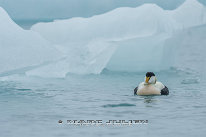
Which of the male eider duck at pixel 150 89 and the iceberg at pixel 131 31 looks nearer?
the male eider duck at pixel 150 89

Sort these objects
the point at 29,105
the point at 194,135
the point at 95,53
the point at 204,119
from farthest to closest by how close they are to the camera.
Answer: the point at 95,53 → the point at 29,105 → the point at 204,119 → the point at 194,135

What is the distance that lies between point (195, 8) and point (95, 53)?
15.9 ft

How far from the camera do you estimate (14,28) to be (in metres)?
12.8

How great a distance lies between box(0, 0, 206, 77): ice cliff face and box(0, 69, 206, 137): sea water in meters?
1.24

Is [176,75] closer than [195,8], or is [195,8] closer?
[176,75]

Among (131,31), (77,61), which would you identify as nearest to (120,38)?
(131,31)

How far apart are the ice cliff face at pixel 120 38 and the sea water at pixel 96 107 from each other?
1240 millimetres

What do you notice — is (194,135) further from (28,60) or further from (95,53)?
(95,53)

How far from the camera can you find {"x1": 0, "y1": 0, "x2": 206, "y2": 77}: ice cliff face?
52.4 ft

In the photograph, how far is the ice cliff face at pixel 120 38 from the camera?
52.4 feet

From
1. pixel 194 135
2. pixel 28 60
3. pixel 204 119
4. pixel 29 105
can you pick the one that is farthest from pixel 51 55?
pixel 194 135

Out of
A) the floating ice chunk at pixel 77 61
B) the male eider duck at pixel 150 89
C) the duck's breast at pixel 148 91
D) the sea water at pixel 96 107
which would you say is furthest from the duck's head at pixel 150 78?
Answer: the floating ice chunk at pixel 77 61

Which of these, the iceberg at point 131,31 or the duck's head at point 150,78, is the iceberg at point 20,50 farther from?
the iceberg at point 131,31

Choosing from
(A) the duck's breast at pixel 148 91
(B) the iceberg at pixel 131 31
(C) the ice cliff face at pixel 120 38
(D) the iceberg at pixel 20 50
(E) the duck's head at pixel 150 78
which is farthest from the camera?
(B) the iceberg at pixel 131 31
